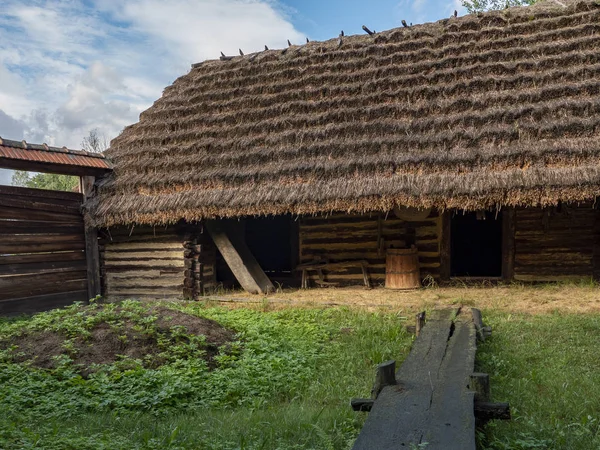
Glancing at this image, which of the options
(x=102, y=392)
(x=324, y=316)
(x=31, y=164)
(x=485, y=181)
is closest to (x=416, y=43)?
(x=485, y=181)

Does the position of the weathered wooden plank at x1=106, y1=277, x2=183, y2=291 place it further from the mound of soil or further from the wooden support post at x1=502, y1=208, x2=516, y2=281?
the wooden support post at x1=502, y1=208, x2=516, y2=281

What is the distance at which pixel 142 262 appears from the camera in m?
10.6

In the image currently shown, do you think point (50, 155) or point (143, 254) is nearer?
point (50, 155)

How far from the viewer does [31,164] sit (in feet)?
30.2

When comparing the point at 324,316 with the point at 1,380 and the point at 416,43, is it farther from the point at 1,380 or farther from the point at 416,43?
the point at 416,43

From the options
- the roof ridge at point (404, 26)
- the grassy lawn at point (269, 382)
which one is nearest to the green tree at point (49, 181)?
the roof ridge at point (404, 26)

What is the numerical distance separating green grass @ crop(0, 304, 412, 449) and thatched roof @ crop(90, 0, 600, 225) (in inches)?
120

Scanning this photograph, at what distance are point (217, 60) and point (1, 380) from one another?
9.92m

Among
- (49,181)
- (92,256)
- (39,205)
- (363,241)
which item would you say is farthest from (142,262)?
(49,181)

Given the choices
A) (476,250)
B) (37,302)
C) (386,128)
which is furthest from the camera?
(476,250)

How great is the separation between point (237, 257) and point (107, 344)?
15.0 ft

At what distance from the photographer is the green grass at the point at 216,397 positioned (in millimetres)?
3332

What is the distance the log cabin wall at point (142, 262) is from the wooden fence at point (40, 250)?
515mm

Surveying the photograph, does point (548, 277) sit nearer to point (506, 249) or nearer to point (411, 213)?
point (506, 249)
